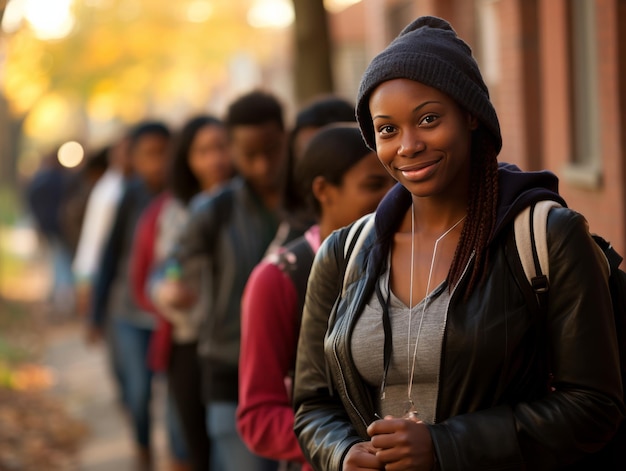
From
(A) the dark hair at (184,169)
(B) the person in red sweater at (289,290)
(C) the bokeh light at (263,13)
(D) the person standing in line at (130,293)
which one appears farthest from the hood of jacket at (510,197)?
(C) the bokeh light at (263,13)

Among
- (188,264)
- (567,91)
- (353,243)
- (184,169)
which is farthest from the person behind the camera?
(567,91)

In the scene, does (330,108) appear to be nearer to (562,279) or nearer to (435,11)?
(562,279)

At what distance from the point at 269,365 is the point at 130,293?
17.1ft

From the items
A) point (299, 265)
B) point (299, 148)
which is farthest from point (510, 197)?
point (299, 148)

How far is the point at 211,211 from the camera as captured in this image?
5.90 m

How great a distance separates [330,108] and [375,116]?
2.15m

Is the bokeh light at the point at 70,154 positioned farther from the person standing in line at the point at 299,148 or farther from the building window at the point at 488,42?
the person standing in line at the point at 299,148

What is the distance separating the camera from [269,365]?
4.00 meters

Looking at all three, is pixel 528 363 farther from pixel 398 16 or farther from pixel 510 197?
pixel 398 16

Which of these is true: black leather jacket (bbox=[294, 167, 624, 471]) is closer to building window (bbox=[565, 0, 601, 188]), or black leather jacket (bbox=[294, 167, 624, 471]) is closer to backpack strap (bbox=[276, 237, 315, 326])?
backpack strap (bbox=[276, 237, 315, 326])

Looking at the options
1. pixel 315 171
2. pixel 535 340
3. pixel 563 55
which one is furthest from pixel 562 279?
pixel 563 55

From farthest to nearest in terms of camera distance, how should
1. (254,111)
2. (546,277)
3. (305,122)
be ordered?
(254,111), (305,122), (546,277)

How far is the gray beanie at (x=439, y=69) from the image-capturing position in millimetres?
2848

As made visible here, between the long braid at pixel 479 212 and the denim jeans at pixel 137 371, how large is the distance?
6346mm
